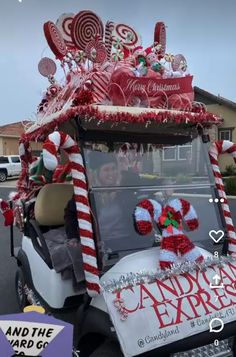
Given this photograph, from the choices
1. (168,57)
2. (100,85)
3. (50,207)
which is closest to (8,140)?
(50,207)

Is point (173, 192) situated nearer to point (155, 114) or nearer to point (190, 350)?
point (155, 114)

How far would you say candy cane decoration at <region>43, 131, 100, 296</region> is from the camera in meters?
2.29

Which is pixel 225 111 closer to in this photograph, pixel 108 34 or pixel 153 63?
pixel 108 34

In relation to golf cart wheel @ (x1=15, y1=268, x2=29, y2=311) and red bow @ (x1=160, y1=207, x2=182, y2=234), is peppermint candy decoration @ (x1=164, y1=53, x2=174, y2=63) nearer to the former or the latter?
red bow @ (x1=160, y1=207, x2=182, y2=234)

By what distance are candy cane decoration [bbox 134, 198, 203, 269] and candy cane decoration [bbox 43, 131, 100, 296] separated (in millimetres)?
356

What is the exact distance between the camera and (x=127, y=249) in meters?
2.55

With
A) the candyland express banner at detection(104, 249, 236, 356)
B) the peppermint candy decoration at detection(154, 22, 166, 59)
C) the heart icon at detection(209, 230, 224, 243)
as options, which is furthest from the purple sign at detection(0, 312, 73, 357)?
the peppermint candy decoration at detection(154, 22, 166, 59)

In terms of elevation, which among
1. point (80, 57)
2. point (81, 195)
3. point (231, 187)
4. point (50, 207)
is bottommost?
point (231, 187)

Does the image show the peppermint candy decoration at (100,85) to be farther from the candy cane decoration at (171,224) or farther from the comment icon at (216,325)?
the comment icon at (216,325)

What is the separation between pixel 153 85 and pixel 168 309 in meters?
1.55

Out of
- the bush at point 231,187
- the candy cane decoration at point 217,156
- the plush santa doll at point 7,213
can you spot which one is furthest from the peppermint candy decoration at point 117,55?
the bush at point 231,187

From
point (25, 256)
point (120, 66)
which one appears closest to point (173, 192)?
point (120, 66)

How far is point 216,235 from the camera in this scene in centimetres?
283

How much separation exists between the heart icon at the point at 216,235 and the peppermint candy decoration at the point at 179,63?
1.31 metres
